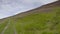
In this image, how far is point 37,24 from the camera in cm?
152

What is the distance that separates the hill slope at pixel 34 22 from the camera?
145 centimetres

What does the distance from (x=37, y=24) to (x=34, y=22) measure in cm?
4

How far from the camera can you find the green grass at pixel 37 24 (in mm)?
1445

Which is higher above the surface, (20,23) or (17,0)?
(17,0)

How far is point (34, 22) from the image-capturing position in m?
1.55

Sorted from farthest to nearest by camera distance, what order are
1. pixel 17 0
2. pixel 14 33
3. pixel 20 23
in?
pixel 17 0 → pixel 20 23 → pixel 14 33

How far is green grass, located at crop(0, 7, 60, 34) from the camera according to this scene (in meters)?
1.45

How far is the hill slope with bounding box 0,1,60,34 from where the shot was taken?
57.1 inches

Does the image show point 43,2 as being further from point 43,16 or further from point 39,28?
point 39,28

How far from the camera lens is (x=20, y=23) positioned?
1542 millimetres

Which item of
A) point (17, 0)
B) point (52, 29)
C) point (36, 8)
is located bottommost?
point (52, 29)

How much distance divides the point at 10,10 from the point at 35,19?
0.83 feet

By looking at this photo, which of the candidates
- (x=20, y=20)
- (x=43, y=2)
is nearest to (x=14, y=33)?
(x=20, y=20)

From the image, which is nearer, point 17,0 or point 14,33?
point 14,33
